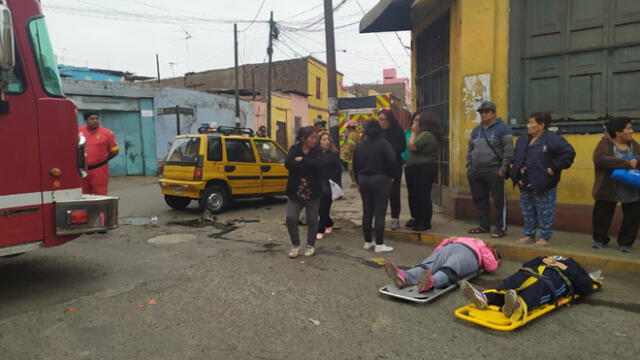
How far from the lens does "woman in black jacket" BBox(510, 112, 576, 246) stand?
204 inches

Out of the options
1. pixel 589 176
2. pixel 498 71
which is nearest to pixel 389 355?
pixel 589 176

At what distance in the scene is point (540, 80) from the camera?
21.1 feet

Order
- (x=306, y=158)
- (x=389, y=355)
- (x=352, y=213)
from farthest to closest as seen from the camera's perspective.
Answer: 1. (x=352, y=213)
2. (x=306, y=158)
3. (x=389, y=355)

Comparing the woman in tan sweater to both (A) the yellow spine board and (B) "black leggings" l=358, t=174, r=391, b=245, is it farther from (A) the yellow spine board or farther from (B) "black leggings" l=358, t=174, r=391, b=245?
(B) "black leggings" l=358, t=174, r=391, b=245

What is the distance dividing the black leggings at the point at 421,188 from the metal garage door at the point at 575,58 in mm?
1569

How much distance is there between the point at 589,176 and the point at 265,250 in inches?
180

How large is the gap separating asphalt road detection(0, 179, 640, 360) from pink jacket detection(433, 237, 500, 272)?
0.16 m

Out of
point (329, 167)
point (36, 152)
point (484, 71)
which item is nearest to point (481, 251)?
point (329, 167)

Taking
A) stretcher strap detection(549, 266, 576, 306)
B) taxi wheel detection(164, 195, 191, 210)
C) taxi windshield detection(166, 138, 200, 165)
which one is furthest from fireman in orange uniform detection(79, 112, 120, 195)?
stretcher strap detection(549, 266, 576, 306)

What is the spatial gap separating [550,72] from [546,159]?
5.97 ft

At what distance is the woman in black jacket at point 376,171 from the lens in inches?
224

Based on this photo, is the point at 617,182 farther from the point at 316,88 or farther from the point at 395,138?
the point at 316,88

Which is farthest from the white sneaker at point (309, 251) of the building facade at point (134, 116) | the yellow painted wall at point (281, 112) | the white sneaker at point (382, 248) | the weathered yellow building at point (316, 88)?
the weathered yellow building at point (316, 88)

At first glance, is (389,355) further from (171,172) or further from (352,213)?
(171,172)
